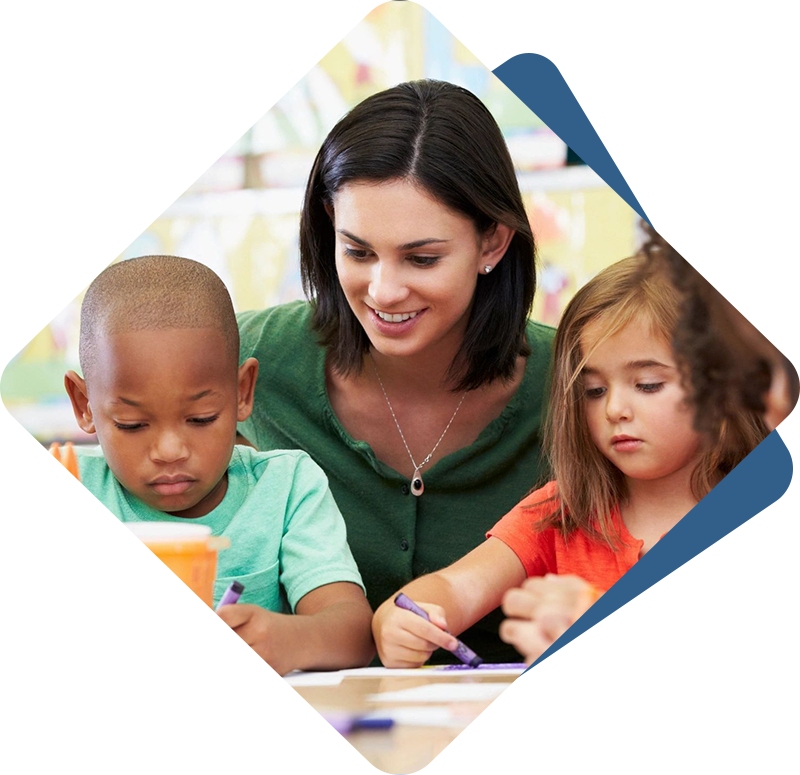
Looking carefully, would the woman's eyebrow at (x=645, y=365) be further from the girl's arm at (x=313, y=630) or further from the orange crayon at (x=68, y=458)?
the orange crayon at (x=68, y=458)

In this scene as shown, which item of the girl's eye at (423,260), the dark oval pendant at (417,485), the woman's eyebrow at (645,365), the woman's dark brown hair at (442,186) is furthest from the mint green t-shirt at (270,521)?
the woman's eyebrow at (645,365)

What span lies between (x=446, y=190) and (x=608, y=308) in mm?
270

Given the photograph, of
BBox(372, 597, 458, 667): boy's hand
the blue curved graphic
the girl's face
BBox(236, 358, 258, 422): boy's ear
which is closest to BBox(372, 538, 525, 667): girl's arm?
BBox(372, 597, 458, 667): boy's hand

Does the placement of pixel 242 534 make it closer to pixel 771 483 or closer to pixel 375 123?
pixel 375 123

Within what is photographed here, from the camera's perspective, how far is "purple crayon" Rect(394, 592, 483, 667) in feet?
6.24

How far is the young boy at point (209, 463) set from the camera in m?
1.91

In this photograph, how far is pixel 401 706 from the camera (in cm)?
182

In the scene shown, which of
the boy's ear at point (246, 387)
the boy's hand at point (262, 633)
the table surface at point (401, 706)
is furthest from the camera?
the boy's ear at point (246, 387)

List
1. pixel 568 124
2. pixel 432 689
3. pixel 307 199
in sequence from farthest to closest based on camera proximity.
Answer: pixel 568 124 → pixel 307 199 → pixel 432 689

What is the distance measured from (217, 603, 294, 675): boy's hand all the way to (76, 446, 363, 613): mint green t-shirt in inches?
1.5

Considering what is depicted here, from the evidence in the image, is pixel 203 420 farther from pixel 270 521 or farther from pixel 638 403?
pixel 638 403

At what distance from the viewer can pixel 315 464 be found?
202 centimetres

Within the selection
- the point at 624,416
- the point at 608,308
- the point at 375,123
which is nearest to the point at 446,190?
the point at 375,123

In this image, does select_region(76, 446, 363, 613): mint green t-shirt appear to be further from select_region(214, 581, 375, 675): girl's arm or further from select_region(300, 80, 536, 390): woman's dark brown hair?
select_region(300, 80, 536, 390): woman's dark brown hair
